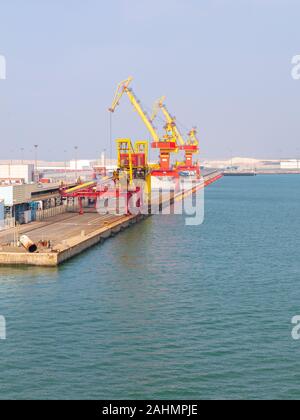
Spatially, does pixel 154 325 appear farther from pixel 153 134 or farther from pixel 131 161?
pixel 153 134

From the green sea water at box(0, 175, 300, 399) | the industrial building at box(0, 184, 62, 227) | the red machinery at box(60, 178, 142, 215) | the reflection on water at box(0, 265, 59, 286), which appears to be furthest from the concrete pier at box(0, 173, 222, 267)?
the red machinery at box(60, 178, 142, 215)

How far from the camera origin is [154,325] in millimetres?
37781

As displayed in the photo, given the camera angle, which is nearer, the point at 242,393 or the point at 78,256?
the point at 242,393

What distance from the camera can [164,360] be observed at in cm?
3167

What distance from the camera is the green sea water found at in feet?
94.6

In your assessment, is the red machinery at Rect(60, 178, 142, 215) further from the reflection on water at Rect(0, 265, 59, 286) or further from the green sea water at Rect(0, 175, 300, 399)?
the reflection on water at Rect(0, 265, 59, 286)

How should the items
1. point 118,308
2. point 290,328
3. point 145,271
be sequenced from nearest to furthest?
point 290,328 → point 118,308 → point 145,271

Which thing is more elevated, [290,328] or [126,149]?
[126,149]

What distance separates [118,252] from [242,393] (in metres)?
38.4

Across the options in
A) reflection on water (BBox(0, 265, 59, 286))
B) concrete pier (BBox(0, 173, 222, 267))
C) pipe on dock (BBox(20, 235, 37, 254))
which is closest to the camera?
reflection on water (BBox(0, 265, 59, 286))

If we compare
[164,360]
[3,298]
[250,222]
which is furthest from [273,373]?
[250,222]

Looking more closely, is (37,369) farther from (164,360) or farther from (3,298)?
(3,298)

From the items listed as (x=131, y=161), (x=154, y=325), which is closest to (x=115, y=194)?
(x=131, y=161)

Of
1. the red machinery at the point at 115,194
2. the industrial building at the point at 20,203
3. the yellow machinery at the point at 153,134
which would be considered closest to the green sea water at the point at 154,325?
the industrial building at the point at 20,203
